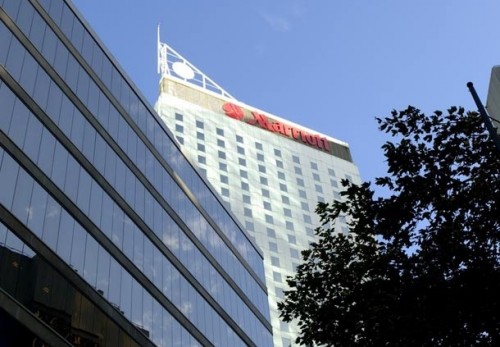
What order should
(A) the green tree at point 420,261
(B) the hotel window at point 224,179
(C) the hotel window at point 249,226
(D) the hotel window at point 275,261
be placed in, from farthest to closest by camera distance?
(B) the hotel window at point 224,179 → (C) the hotel window at point 249,226 → (D) the hotel window at point 275,261 → (A) the green tree at point 420,261

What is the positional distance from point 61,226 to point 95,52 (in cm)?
1395

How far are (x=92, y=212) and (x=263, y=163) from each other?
76198mm

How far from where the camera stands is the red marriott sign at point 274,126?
11425 cm

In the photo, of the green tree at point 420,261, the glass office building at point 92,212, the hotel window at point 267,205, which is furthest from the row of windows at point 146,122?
the hotel window at point 267,205

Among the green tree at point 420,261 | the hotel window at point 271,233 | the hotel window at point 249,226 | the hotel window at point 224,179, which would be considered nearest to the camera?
the green tree at point 420,261

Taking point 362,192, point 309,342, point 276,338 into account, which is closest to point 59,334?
point 309,342

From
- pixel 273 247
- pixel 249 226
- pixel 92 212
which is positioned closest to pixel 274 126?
pixel 249 226

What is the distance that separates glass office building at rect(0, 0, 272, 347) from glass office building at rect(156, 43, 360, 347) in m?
40.7

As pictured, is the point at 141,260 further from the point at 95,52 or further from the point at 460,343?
the point at 460,343

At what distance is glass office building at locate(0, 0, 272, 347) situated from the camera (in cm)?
2741

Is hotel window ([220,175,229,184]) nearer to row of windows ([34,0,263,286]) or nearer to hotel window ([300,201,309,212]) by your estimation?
hotel window ([300,201,309,212])

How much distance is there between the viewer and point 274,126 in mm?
118688

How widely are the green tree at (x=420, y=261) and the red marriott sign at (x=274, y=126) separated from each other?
304ft

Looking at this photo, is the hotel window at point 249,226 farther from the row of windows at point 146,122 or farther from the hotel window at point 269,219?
the row of windows at point 146,122
